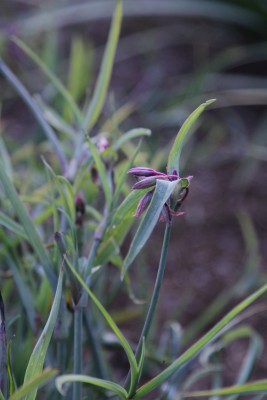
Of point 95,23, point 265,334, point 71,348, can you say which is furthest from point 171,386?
point 95,23

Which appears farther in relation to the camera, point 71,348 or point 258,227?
point 258,227

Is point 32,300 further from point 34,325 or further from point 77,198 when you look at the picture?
point 77,198

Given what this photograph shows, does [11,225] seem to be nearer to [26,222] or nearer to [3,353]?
[26,222]

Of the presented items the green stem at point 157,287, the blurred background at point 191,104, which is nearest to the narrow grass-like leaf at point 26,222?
the green stem at point 157,287

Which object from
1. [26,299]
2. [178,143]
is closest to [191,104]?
[26,299]

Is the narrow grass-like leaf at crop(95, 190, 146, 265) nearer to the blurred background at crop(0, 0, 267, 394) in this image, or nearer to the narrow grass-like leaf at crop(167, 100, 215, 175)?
the narrow grass-like leaf at crop(167, 100, 215, 175)

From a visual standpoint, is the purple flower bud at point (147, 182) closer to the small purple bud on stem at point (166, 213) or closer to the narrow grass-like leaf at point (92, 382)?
the small purple bud on stem at point (166, 213)
